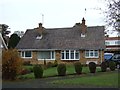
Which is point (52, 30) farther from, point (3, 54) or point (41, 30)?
point (3, 54)

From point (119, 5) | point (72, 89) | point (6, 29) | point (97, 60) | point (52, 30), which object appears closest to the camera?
point (72, 89)

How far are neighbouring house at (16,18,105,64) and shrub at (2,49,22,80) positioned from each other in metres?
26.4

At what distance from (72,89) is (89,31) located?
123ft

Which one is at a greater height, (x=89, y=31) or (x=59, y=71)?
(x=89, y=31)

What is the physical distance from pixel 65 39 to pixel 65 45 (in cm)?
162

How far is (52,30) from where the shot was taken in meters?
58.3

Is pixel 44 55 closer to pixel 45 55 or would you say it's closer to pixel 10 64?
pixel 45 55

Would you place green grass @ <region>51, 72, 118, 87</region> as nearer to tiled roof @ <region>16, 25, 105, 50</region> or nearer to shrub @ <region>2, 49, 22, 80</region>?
shrub @ <region>2, 49, 22, 80</region>

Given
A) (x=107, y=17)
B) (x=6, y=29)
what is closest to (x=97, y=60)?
(x=107, y=17)

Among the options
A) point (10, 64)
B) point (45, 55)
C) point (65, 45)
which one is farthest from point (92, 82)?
point (45, 55)

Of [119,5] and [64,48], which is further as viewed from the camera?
[64,48]

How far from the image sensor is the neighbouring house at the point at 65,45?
51.4 metres

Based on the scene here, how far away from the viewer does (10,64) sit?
25.4 metres

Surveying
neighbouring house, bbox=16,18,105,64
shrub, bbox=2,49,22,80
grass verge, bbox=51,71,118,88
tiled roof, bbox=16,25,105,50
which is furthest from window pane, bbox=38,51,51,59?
Answer: grass verge, bbox=51,71,118,88
